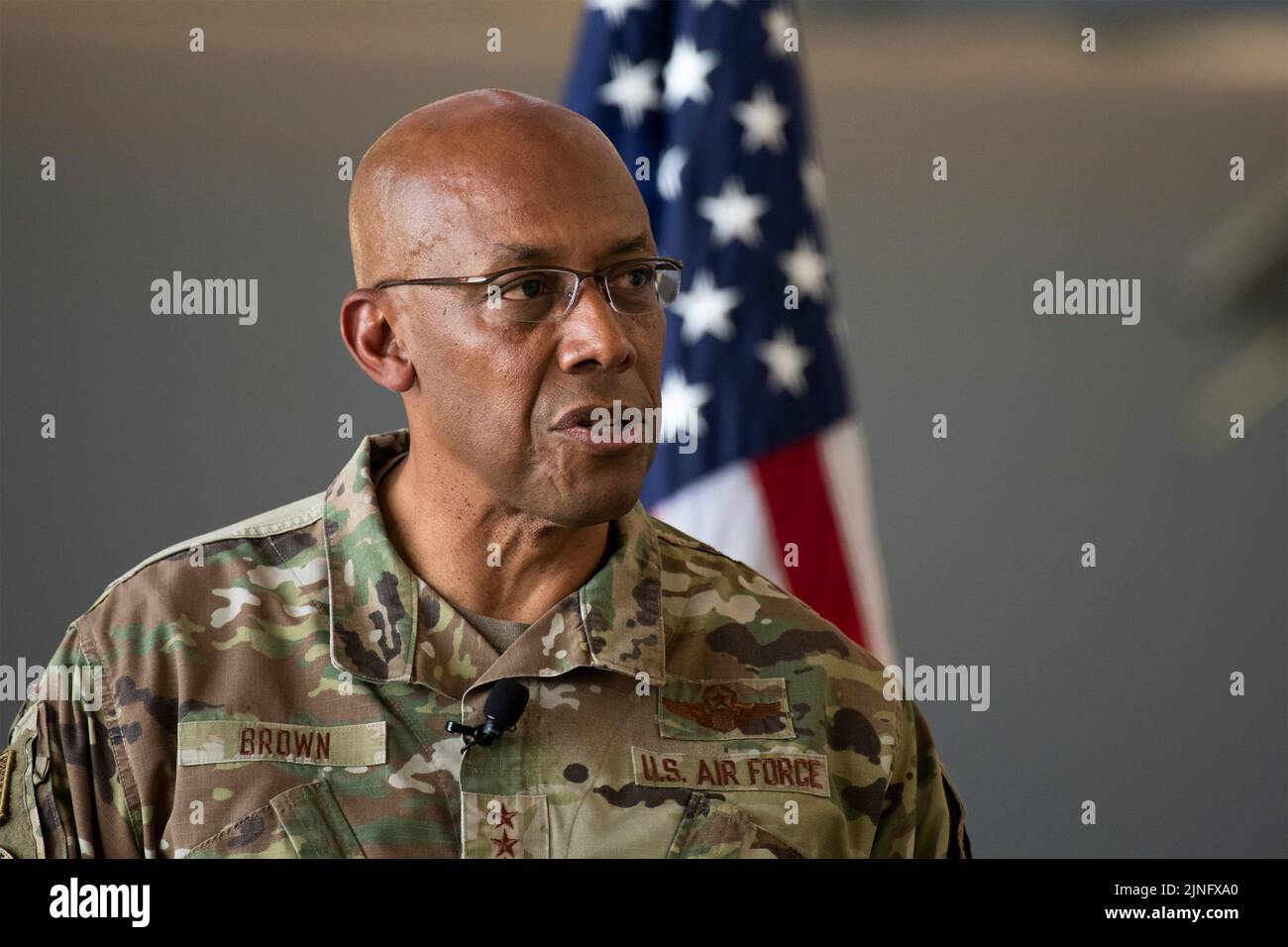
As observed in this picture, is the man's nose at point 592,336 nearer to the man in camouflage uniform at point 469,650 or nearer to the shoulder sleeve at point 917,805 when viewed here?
the man in camouflage uniform at point 469,650

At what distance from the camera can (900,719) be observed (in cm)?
204

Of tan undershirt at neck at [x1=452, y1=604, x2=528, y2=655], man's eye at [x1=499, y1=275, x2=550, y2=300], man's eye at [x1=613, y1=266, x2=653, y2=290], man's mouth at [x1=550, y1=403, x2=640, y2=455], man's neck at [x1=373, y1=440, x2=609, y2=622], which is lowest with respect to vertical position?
tan undershirt at neck at [x1=452, y1=604, x2=528, y2=655]

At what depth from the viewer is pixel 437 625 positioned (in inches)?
74.5

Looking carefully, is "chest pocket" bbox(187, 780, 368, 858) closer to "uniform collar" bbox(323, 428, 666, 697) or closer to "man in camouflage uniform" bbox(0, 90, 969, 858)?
"man in camouflage uniform" bbox(0, 90, 969, 858)

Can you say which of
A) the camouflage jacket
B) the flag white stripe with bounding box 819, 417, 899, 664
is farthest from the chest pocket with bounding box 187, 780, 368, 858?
the flag white stripe with bounding box 819, 417, 899, 664

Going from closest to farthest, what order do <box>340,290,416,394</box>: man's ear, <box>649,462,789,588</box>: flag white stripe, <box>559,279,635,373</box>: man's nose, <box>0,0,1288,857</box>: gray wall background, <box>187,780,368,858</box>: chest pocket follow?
<box>187,780,368,858</box>: chest pocket, <box>559,279,635,373</box>: man's nose, <box>340,290,416,394</box>: man's ear, <box>649,462,789,588</box>: flag white stripe, <box>0,0,1288,857</box>: gray wall background

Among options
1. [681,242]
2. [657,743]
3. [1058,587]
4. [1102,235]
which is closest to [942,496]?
[1058,587]

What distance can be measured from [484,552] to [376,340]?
34 centimetres

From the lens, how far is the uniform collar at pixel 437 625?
1.86 m

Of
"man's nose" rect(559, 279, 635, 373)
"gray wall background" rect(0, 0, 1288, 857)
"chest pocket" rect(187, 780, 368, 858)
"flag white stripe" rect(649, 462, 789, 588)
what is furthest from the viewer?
"gray wall background" rect(0, 0, 1288, 857)

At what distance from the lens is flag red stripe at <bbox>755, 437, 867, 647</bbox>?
2.76 m

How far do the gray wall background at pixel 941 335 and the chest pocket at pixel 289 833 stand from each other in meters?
1.42
